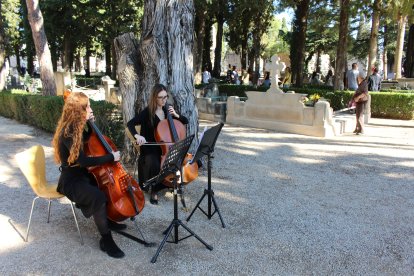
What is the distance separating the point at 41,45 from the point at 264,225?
38.6 feet

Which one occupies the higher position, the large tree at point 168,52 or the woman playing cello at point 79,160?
the large tree at point 168,52

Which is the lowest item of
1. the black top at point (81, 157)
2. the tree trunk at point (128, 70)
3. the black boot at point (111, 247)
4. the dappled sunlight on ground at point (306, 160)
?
the black boot at point (111, 247)

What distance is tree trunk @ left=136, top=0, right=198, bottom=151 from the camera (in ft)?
20.9

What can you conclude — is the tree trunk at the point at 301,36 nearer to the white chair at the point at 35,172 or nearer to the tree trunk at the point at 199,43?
the tree trunk at the point at 199,43

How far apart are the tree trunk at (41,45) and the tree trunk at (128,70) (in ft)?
25.4

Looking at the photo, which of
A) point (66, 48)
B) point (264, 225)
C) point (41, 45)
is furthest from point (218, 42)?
point (264, 225)

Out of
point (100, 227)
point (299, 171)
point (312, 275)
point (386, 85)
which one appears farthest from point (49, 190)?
point (386, 85)

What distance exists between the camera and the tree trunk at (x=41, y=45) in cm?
1310

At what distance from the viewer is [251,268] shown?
12.0 feet

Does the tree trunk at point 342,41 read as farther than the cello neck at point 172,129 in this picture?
Yes

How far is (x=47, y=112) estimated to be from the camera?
403 inches

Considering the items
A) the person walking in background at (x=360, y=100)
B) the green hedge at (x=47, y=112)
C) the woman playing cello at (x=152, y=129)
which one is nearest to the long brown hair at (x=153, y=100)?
the woman playing cello at (x=152, y=129)

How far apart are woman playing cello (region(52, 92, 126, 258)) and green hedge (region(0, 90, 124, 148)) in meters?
4.27

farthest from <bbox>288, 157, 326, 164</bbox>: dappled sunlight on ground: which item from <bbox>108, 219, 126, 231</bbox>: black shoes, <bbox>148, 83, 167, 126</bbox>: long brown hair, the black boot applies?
the black boot
